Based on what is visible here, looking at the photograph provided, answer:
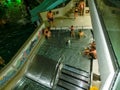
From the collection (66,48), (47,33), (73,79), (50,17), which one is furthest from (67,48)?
(50,17)

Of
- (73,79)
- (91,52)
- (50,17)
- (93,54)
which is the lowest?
(73,79)

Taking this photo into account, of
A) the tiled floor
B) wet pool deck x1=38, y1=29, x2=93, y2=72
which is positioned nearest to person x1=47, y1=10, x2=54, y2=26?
the tiled floor

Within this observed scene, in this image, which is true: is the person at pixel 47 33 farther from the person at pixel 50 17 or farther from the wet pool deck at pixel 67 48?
the person at pixel 50 17

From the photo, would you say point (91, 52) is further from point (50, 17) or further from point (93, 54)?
point (50, 17)

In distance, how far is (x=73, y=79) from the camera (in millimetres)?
9344

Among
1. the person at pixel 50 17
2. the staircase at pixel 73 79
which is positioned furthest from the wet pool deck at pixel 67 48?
the person at pixel 50 17

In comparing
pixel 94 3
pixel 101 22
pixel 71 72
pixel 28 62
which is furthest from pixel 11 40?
pixel 101 22

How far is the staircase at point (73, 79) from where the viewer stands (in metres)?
9.02

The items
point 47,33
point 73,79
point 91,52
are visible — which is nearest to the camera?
point 73,79

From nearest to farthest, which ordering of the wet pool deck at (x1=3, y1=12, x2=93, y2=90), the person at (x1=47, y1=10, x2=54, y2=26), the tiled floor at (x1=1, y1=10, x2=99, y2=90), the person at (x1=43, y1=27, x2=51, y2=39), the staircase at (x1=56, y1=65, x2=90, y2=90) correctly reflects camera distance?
the staircase at (x1=56, y1=65, x2=90, y2=90) < the wet pool deck at (x1=3, y1=12, x2=93, y2=90) < the tiled floor at (x1=1, y1=10, x2=99, y2=90) < the person at (x1=43, y1=27, x2=51, y2=39) < the person at (x1=47, y1=10, x2=54, y2=26)

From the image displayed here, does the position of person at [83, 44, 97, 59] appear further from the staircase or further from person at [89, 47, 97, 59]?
the staircase

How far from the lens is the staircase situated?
9016 mm

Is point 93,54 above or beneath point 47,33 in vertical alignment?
beneath

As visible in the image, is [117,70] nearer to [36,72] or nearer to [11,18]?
[36,72]
